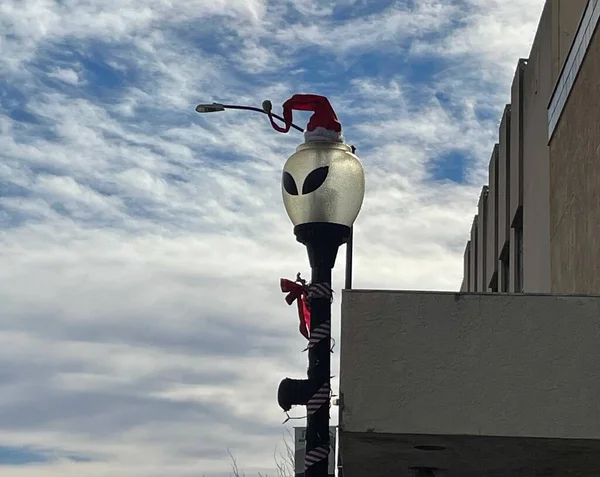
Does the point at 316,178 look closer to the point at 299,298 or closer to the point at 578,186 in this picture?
the point at 299,298

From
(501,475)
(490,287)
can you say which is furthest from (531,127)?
(501,475)

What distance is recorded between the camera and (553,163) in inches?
722

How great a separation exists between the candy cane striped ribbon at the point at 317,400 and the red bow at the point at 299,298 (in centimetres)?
56

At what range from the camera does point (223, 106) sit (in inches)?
330

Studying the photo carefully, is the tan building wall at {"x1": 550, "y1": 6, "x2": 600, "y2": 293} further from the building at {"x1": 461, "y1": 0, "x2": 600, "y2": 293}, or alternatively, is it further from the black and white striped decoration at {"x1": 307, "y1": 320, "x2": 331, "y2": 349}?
the black and white striped decoration at {"x1": 307, "y1": 320, "x2": 331, "y2": 349}

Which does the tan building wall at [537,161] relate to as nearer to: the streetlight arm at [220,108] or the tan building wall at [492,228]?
the tan building wall at [492,228]

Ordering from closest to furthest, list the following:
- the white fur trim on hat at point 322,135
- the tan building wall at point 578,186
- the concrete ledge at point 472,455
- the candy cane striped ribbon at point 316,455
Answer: the candy cane striped ribbon at point 316,455 < the white fur trim on hat at point 322,135 < the concrete ledge at point 472,455 < the tan building wall at point 578,186

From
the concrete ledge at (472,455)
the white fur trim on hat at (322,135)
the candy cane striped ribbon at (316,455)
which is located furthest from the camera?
the concrete ledge at (472,455)

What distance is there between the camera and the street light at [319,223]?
7.25m

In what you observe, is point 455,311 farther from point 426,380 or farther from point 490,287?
point 490,287

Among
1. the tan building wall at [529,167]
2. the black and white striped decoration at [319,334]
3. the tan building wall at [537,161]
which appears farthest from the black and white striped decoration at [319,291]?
the tan building wall at [537,161]

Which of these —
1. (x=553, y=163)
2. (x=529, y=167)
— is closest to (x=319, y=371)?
(x=553, y=163)

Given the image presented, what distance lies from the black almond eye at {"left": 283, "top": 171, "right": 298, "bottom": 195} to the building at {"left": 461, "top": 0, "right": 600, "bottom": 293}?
7235 millimetres

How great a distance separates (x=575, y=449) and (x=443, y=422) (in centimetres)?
112
